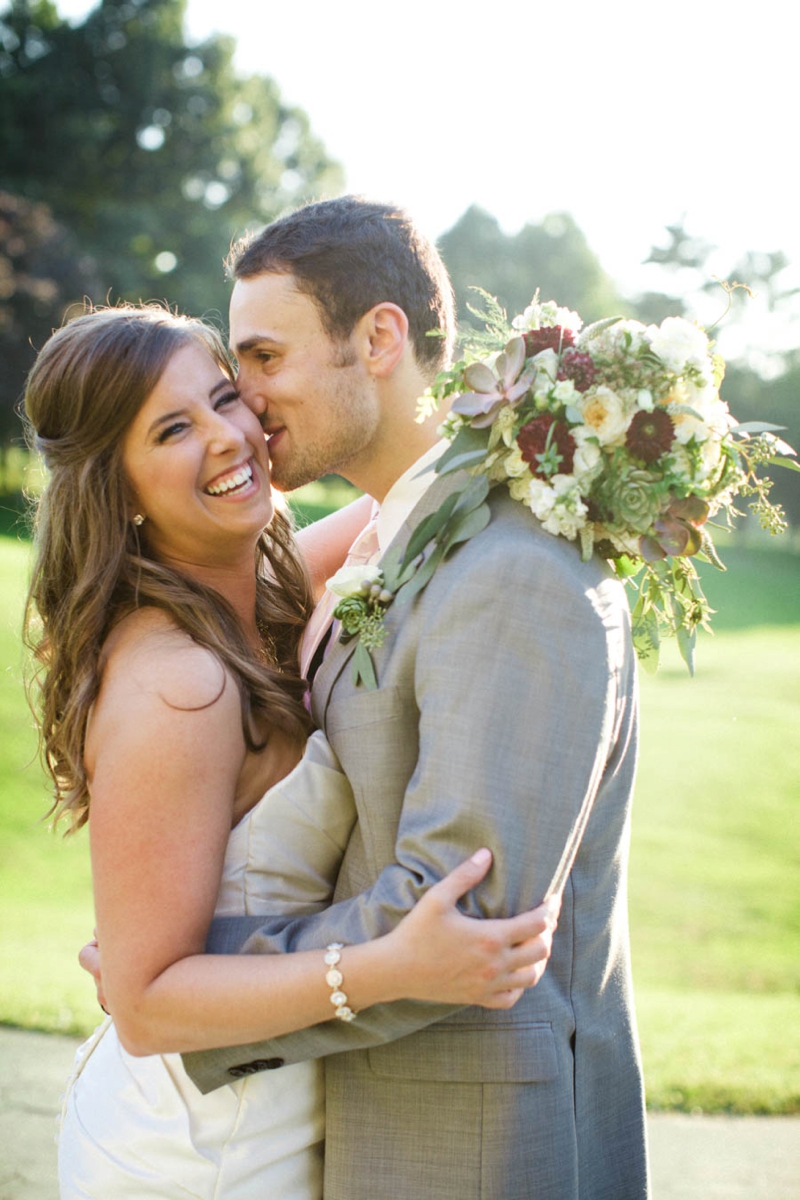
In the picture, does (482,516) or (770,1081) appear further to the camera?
(770,1081)

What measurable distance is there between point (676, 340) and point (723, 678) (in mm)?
19885

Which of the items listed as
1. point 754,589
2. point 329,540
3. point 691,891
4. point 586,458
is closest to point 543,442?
point 586,458

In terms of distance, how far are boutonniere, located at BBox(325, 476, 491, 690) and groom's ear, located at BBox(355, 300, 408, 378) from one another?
88 centimetres

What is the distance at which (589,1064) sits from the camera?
2.36 meters

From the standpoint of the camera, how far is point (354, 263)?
10.0 ft

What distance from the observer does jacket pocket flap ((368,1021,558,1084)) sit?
7.27ft

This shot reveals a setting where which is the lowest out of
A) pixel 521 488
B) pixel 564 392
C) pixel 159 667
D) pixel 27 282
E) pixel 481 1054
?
pixel 27 282

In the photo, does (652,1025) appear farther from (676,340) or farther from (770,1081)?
(676,340)

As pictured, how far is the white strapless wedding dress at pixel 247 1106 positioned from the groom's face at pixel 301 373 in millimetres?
1021

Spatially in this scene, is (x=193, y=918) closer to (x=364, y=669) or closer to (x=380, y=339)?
(x=364, y=669)

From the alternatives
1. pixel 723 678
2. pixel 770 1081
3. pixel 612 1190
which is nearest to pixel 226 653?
pixel 612 1190

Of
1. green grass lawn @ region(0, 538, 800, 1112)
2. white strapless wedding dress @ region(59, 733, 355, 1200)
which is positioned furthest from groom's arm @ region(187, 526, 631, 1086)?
green grass lawn @ region(0, 538, 800, 1112)

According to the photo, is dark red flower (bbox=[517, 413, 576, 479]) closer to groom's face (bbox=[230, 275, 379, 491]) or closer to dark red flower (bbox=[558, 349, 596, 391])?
dark red flower (bbox=[558, 349, 596, 391])

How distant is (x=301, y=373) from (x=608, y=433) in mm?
1224
